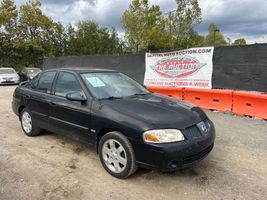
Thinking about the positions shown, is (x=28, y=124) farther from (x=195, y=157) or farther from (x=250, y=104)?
(x=250, y=104)

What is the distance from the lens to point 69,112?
450 cm

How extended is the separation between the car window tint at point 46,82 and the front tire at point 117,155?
186 cm

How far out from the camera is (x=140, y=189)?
354cm

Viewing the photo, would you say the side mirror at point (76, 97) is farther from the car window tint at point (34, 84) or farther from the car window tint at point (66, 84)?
the car window tint at point (34, 84)

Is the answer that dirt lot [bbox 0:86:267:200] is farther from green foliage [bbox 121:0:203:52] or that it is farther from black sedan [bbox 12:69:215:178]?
green foliage [bbox 121:0:203:52]

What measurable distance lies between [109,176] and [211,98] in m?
5.47

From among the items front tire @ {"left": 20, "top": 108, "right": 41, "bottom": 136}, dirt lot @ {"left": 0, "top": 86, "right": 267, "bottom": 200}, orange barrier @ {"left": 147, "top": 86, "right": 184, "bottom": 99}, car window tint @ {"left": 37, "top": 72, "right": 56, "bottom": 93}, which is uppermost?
car window tint @ {"left": 37, "top": 72, "right": 56, "bottom": 93}

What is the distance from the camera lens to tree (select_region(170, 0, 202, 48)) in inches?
955

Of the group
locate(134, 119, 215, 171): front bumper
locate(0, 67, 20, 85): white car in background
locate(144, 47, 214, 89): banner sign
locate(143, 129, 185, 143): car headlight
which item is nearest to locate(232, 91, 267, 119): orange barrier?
locate(144, 47, 214, 89): banner sign

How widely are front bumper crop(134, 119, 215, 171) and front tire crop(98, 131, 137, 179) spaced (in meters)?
0.13

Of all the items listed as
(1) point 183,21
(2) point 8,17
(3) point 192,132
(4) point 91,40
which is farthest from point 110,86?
(4) point 91,40

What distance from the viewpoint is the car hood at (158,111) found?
361 centimetres

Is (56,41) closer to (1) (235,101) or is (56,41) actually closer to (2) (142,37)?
(2) (142,37)

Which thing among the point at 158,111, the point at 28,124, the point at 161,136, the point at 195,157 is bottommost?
the point at 28,124
